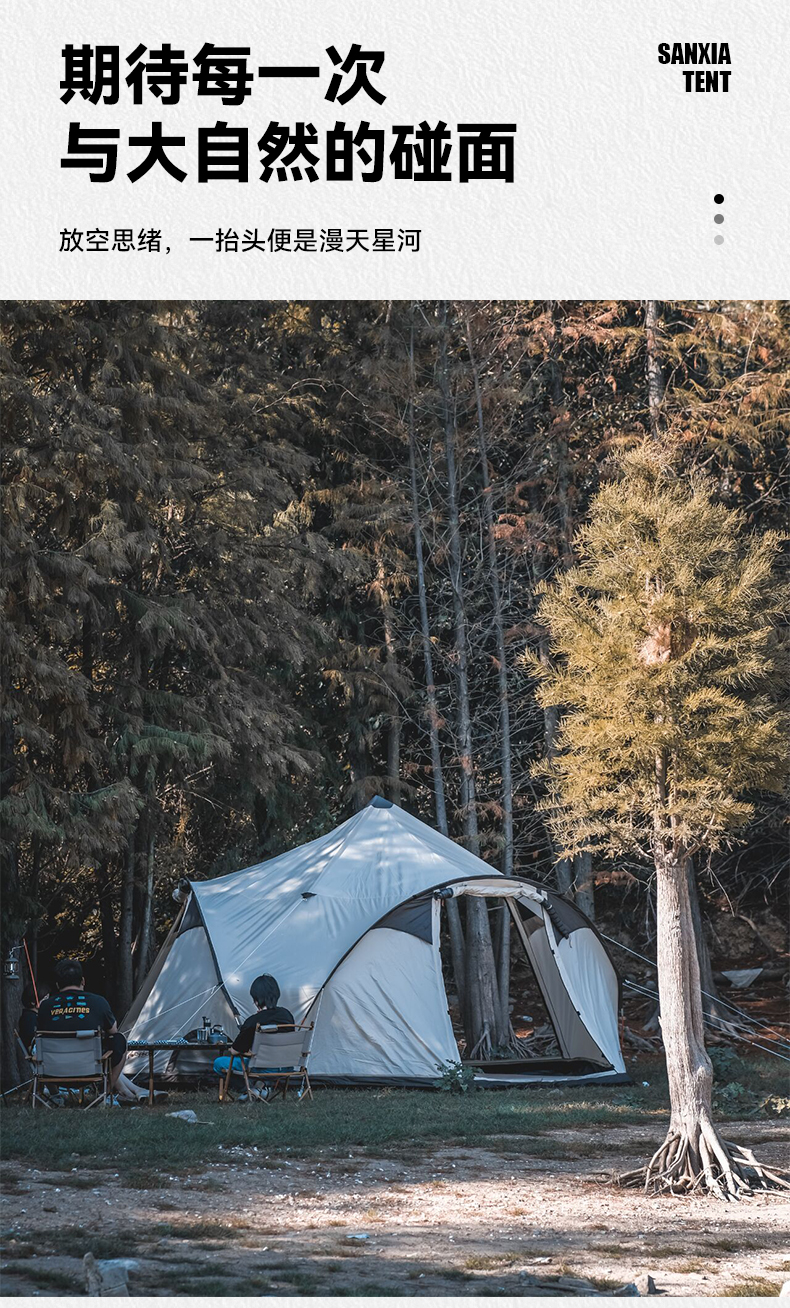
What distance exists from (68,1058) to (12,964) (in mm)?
1497

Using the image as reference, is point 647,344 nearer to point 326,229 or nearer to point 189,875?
point 189,875

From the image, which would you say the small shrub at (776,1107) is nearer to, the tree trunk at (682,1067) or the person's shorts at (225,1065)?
the tree trunk at (682,1067)

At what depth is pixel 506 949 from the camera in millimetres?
15031

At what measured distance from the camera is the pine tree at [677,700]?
6969 mm

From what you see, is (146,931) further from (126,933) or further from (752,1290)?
(752,1290)

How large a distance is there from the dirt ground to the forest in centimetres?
462

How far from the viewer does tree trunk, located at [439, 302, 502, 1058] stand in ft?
46.4

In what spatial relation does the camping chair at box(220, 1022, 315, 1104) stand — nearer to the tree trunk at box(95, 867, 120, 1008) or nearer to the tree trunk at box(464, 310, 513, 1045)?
the tree trunk at box(95, 867, 120, 1008)

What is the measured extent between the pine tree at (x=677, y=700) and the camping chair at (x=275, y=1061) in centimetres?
382

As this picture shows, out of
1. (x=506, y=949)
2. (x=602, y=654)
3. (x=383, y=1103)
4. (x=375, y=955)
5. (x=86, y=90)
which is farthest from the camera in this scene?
(x=506, y=949)

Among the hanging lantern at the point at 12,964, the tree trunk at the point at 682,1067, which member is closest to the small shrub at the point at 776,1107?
the tree trunk at the point at 682,1067

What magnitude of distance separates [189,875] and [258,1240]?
1062 cm

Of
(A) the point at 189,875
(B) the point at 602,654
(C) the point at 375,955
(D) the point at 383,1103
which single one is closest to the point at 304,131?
(B) the point at 602,654

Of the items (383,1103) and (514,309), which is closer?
(383,1103)
